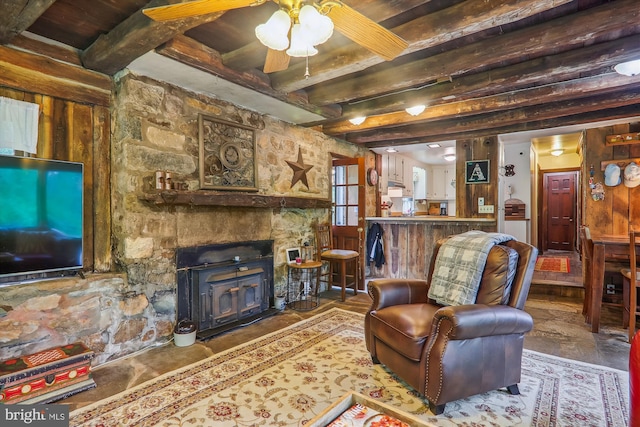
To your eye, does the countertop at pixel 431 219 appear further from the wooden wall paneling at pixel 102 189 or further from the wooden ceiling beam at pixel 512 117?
the wooden wall paneling at pixel 102 189

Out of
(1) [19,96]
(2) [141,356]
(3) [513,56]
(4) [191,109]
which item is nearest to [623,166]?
(3) [513,56]

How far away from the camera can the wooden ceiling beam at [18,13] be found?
71.6 inches

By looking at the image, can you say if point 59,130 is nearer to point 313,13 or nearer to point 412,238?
point 313,13

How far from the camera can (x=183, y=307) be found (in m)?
3.10

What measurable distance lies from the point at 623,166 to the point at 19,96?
645 centimetres

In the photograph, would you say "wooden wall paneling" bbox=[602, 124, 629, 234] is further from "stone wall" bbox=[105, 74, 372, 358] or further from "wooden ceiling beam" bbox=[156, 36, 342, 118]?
"stone wall" bbox=[105, 74, 372, 358]

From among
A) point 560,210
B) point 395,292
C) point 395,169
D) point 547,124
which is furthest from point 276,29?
point 560,210

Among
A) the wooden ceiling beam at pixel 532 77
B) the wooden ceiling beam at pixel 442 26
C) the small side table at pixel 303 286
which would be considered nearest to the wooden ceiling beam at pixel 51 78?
the wooden ceiling beam at pixel 442 26

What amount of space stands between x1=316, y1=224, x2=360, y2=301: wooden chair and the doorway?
5.57m

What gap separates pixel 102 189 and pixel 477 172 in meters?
4.99

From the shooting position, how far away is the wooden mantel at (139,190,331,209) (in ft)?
8.93

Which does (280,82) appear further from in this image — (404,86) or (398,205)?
(398,205)

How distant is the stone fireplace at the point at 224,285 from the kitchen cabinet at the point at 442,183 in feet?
21.1

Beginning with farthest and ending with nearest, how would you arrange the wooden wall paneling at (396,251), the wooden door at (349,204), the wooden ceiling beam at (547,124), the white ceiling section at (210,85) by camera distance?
1. the wooden wall paneling at (396,251)
2. the wooden door at (349,204)
3. the wooden ceiling beam at (547,124)
4. the white ceiling section at (210,85)
